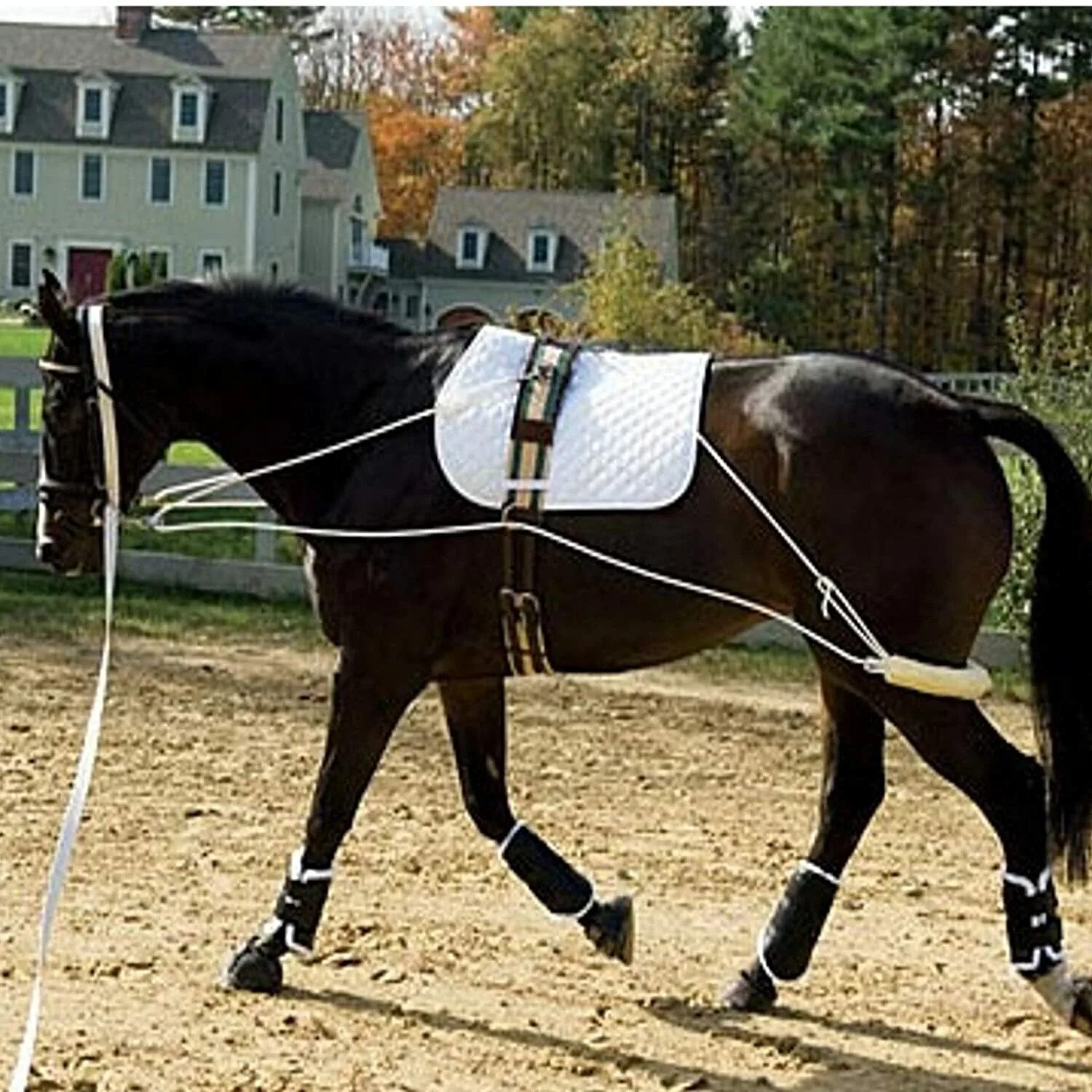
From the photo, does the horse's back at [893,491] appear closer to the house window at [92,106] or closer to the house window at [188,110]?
the house window at [188,110]

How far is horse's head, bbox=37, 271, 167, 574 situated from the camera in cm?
493

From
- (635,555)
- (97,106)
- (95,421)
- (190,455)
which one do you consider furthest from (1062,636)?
(97,106)

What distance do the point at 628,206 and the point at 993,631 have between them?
22.6 meters

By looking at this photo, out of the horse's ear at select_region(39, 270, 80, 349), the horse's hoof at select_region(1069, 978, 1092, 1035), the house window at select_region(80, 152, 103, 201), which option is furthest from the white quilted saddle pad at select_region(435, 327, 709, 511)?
the house window at select_region(80, 152, 103, 201)

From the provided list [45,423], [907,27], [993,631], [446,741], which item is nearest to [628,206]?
[907,27]

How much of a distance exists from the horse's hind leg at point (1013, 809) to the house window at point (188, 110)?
149ft

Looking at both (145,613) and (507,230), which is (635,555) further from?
(507,230)

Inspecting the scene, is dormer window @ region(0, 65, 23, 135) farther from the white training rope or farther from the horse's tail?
the horse's tail

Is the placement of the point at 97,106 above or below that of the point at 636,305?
above

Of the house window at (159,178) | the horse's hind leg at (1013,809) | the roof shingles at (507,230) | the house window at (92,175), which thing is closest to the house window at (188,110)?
the house window at (159,178)

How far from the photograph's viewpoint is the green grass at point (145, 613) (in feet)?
33.7

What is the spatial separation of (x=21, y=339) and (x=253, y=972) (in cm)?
2647

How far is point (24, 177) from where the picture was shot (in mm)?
48594

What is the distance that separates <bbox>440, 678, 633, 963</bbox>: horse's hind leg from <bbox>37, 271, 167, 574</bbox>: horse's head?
97 cm
